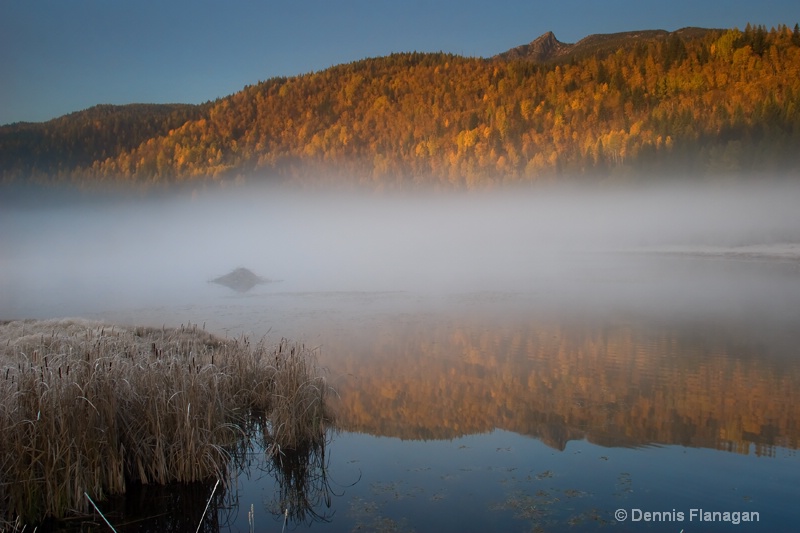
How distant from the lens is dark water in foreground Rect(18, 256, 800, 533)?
6383 mm

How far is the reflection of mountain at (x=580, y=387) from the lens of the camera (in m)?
9.14

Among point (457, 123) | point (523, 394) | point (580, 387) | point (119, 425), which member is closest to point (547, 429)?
point (523, 394)

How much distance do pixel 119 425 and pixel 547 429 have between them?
20.2 feet

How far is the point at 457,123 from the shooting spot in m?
132

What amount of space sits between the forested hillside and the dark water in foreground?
74.0m

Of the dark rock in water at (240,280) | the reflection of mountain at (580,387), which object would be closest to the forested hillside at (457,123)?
the dark rock in water at (240,280)

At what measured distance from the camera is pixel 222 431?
7.51 metres

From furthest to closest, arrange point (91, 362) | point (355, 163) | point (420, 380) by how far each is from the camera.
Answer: point (355, 163)
point (420, 380)
point (91, 362)

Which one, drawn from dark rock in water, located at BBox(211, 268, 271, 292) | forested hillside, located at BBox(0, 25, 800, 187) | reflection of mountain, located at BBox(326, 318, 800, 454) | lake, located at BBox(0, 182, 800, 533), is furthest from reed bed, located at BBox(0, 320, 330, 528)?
forested hillside, located at BBox(0, 25, 800, 187)

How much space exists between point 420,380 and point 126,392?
692cm

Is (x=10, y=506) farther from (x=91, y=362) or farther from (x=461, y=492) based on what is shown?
(x=461, y=492)

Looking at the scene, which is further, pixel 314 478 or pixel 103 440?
pixel 314 478

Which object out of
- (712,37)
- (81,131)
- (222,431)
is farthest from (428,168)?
(222,431)

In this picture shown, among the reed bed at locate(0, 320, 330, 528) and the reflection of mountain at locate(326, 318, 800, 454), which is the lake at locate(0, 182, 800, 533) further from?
the reed bed at locate(0, 320, 330, 528)
